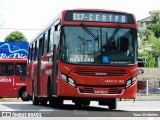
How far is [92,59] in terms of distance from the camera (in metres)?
18.9

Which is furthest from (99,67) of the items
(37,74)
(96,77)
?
(37,74)

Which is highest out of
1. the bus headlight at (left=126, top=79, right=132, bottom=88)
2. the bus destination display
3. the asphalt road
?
the bus destination display

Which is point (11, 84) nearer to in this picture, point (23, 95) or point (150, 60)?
point (23, 95)

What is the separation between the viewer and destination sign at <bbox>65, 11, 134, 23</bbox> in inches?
755

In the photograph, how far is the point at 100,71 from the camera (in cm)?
1892

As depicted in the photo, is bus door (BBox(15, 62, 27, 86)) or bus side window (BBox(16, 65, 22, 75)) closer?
bus door (BBox(15, 62, 27, 86))

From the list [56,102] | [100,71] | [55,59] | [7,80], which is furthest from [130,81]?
[7,80]

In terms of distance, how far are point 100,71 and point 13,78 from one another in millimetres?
18984

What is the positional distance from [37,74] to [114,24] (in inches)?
255

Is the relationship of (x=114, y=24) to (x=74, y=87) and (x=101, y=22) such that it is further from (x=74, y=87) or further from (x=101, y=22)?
(x=74, y=87)

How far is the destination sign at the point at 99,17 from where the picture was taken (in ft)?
62.9

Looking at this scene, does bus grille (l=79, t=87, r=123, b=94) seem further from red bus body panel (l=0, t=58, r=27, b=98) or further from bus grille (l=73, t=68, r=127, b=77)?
red bus body panel (l=0, t=58, r=27, b=98)

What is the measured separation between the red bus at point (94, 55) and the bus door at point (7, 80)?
17836 mm

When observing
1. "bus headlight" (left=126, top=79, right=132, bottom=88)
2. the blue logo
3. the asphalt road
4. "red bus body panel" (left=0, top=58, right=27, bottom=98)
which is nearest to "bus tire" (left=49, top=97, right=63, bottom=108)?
the asphalt road
